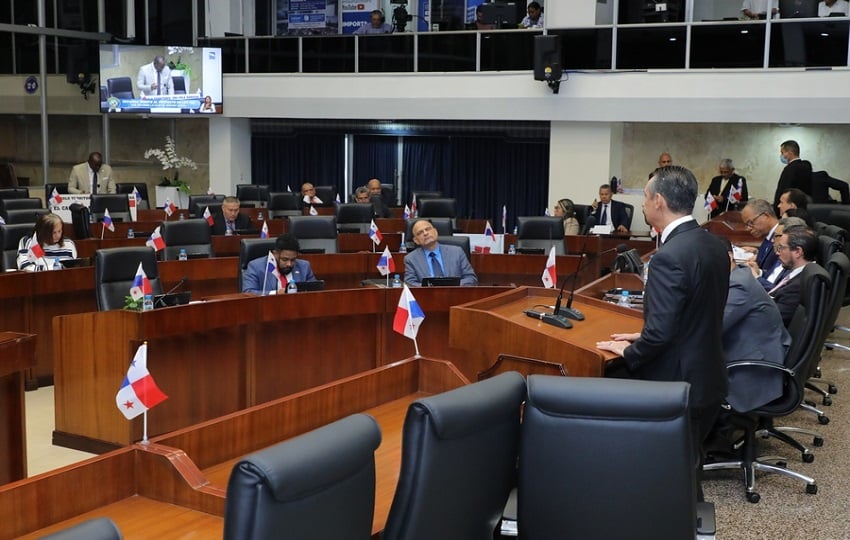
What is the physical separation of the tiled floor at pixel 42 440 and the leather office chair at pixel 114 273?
0.75m

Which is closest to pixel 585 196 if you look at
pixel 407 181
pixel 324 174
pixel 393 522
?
pixel 407 181

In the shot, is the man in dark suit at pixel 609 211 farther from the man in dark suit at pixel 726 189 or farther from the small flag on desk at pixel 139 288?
the small flag on desk at pixel 139 288

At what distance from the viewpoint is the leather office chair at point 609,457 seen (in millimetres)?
2539

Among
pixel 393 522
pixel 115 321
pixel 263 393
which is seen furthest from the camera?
pixel 263 393

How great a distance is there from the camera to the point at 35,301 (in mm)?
6770

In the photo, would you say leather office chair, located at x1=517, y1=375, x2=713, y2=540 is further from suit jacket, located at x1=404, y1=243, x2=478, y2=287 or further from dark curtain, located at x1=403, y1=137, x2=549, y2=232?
dark curtain, located at x1=403, y1=137, x2=549, y2=232

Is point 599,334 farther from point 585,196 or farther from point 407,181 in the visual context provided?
point 407,181

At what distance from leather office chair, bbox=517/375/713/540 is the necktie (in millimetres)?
4593

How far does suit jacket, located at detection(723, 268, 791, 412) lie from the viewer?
15.2 ft

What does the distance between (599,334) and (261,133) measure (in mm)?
14034

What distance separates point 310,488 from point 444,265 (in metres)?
5.43

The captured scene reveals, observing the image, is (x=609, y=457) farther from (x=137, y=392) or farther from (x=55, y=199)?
(x=55, y=199)

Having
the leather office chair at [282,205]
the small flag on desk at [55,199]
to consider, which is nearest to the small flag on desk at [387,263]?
the leather office chair at [282,205]

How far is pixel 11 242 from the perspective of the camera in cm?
777
